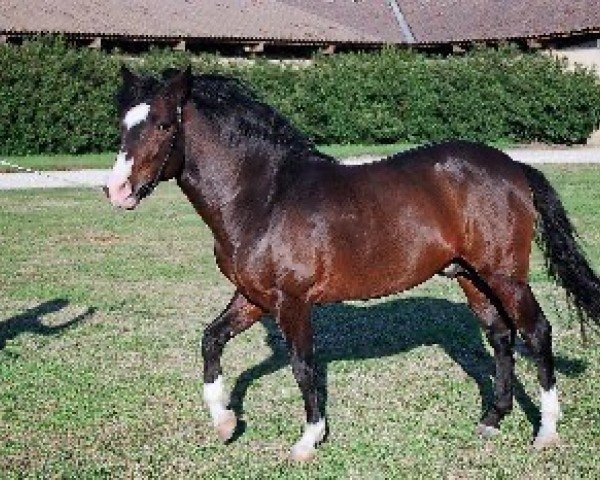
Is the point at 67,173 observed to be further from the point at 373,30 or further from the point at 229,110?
the point at 373,30

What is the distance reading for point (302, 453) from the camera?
17.2ft

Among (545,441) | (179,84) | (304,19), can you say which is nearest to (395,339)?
(545,441)

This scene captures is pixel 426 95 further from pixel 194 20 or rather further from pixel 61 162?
pixel 61 162

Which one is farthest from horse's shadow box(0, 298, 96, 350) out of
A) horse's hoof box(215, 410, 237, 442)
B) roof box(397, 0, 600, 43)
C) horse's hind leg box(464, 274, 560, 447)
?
roof box(397, 0, 600, 43)

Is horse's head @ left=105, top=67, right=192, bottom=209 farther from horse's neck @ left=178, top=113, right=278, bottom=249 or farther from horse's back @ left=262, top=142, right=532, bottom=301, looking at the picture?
horse's back @ left=262, top=142, right=532, bottom=301

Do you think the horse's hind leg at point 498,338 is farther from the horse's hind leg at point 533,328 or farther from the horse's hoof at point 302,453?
the horse's hoof at point 302,453

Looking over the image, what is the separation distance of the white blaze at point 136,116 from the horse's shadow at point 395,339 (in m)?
2.17

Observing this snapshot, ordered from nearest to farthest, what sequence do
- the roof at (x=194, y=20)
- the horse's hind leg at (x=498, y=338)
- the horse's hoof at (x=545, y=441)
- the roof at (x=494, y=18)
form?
1. the horse's hoof at (x=545, y=441)
2. the horse's hind leg at (x=498, y=338)
3. the roof at (x=194, y=20)
4. the roof at (x=494, y=18)

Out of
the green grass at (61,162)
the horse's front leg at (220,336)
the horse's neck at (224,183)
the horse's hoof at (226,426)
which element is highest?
the horse's neck at (224,183)

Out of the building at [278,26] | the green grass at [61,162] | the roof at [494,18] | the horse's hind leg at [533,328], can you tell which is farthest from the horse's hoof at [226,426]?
the roof at [494,18]

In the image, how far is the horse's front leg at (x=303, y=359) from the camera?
205 inches

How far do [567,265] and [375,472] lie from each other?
1922 mm

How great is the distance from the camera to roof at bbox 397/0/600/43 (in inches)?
1361

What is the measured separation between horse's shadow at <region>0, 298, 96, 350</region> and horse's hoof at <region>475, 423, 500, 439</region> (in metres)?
4.39
